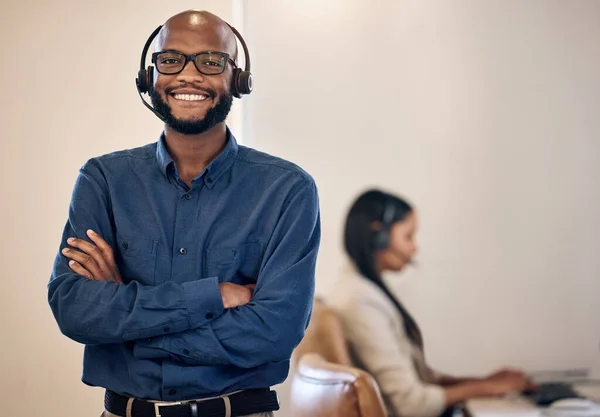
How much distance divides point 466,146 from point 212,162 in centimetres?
196

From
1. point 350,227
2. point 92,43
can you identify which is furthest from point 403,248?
point 92,43

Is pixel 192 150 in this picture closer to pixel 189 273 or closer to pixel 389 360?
pixel 189 273

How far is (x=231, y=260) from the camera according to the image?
6.33ft

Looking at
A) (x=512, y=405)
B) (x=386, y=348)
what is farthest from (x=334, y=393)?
(x=512, y=405)

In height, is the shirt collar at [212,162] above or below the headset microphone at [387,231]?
above

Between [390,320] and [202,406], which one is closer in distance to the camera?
[202,406]

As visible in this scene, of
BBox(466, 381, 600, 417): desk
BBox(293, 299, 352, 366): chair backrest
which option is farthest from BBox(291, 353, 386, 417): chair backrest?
BBox(466, 381, 600, 417): desk

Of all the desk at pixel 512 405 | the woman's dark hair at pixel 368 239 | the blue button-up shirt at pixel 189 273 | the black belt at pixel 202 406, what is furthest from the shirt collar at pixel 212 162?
the desk at pixel 512 405

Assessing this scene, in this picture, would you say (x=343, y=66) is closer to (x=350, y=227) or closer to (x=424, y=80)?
(x=424, y=80)

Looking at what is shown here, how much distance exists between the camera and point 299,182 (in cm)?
201

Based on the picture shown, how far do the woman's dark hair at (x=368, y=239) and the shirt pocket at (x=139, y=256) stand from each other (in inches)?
71.5

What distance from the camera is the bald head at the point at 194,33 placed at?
1.99m

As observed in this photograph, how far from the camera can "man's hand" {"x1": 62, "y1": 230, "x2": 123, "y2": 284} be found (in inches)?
76.6

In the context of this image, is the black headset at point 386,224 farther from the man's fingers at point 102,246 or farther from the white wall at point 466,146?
the man's fingers at point 102,246
